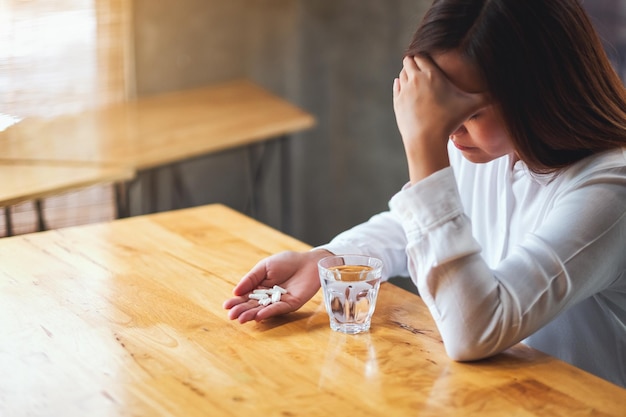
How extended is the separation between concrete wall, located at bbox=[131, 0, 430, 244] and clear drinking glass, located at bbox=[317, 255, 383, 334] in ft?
6.97

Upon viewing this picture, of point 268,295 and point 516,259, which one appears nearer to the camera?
point 516,259

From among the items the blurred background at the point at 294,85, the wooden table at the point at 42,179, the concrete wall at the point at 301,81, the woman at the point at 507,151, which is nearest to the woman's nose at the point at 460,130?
the woman at the point at 507,151

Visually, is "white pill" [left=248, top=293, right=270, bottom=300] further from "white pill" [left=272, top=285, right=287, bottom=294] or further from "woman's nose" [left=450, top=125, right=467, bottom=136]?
"woman's nose" [left=450, top=125, right=467, bottom=136]

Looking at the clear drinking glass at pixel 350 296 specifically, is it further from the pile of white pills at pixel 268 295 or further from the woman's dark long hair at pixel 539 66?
the woman's dark long hair at pixel 539 66

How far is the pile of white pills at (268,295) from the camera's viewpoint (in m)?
1.30

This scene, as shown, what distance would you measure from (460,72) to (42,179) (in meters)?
1.58

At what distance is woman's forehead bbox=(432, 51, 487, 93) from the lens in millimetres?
1211

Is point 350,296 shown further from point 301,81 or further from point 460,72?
point 301,81

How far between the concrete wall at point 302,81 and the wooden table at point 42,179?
69 centimetres

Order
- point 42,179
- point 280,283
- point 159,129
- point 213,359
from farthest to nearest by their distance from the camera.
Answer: point 159,129, point 42,179, point 280,283, point 213,359

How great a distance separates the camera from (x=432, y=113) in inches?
47.9

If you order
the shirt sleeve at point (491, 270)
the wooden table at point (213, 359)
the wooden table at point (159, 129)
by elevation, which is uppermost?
the shirt sleeve at point (491, 270)

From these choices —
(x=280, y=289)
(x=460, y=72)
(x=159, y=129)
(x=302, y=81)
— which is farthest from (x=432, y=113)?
(x=302, y=81)

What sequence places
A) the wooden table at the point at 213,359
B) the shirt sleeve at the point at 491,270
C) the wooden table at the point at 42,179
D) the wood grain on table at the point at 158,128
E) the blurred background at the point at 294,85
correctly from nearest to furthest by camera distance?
the wooden table at the point at 213,359 → the shirt sleeve at the point at 491,270 → the wooden table at the point at 42,179 → the wood grain on table at the point at 158,128 → the blurred background at the point at 294,85
